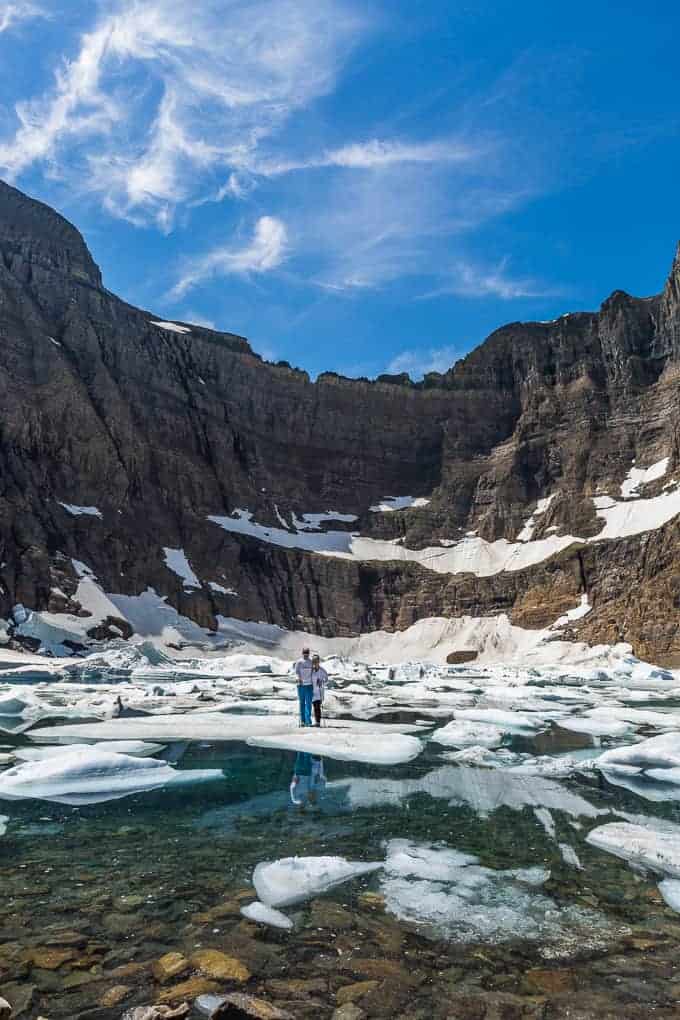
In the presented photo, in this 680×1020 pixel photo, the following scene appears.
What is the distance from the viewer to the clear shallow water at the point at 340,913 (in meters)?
4.45

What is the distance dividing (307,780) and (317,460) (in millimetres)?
113208

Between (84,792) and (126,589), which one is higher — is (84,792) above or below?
below

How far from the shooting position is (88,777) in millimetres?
11094

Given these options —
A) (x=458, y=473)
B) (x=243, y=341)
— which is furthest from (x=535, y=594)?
(x=243, y=341)

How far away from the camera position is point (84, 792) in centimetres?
1056

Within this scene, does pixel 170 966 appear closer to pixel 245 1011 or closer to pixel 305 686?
pixel 245 1011

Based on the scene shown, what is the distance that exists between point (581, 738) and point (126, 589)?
74.9 m

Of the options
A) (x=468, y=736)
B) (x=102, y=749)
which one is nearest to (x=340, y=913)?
(x=102, y=749)

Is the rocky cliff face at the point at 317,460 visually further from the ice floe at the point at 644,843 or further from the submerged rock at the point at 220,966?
the submerged rock at the point at 220,966

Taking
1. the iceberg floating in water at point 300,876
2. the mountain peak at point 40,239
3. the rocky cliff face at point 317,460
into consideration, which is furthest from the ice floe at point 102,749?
the mountain peak at point 40,239

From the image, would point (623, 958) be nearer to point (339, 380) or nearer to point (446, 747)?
point (446, 747)

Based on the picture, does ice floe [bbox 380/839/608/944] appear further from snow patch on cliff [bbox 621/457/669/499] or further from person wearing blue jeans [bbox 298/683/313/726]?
snow patch on cliff [bbox 621/457/669/499]

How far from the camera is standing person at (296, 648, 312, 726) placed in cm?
1789

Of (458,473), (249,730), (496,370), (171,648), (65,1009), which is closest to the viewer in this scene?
(65,1009)
